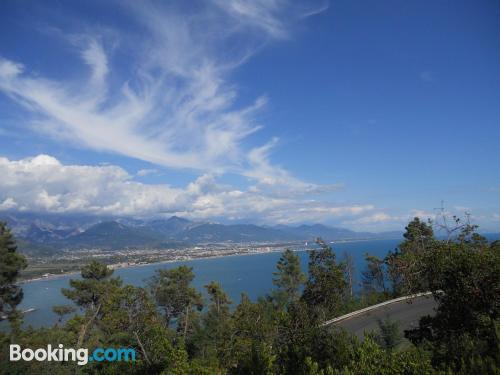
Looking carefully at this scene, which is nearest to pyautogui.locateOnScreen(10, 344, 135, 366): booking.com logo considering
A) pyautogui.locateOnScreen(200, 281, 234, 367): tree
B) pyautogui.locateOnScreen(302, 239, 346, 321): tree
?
pyautogui.locateOnScreen(200, 281, 234, 367): tree

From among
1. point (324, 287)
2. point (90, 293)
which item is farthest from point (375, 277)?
point (90, 293)

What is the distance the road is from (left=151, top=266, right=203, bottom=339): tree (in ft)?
36.2

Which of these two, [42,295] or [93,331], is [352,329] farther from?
[42,295]

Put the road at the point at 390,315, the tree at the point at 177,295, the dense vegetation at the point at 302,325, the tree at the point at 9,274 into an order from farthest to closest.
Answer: the tree at the point at 177,295
the tree at the point at 9,274
the road at the point at 390,315
the dense vegetation at the point at 302,325

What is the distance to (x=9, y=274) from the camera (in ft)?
78.3

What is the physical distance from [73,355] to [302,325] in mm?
10109

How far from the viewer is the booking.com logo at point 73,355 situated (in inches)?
582

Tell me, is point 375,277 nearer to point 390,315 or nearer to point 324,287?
point 390,315

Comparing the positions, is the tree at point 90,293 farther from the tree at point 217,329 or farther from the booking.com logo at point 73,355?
the booking.com logo at point 73,355

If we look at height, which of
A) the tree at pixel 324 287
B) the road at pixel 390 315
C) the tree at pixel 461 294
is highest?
the tree at pixel 461 294

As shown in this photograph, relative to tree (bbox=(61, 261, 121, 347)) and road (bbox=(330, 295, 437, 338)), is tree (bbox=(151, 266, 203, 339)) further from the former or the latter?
road (bbox=(330, 295, 437, 338))

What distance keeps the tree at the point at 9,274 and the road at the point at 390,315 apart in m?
21.2

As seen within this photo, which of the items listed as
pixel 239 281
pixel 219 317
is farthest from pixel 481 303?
pixel 239 281

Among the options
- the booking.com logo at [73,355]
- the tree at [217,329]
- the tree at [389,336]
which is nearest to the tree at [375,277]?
the tree at [217,329]
